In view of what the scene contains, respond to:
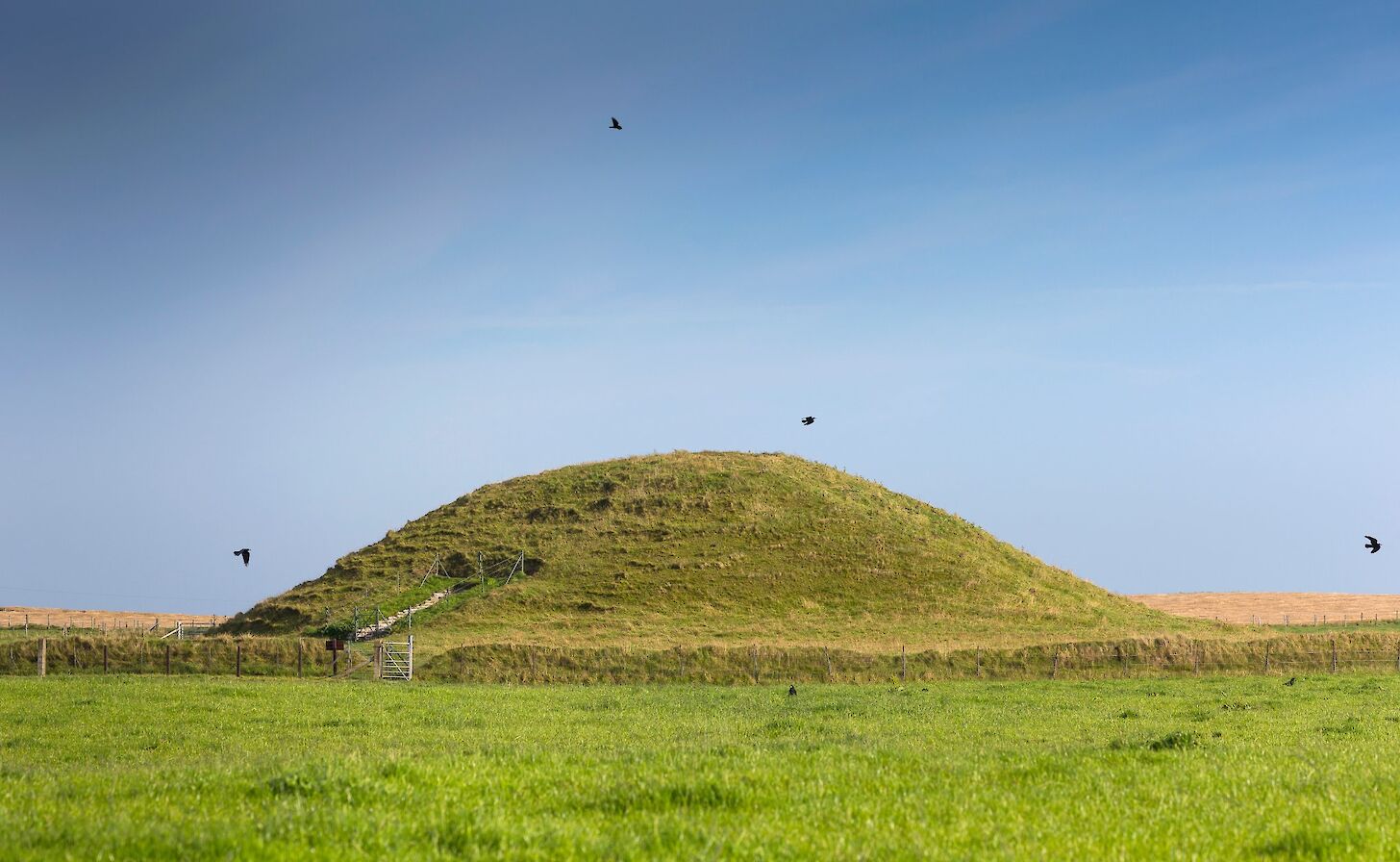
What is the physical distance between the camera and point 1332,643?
62531 millimetres

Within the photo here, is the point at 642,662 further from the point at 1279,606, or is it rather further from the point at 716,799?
the point at 1279,606

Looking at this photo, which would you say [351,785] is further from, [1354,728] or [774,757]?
[1354,728]

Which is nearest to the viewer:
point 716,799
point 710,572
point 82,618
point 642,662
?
point 716,799

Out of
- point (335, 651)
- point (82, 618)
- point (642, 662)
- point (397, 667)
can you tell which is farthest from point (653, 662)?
point (82, 618)

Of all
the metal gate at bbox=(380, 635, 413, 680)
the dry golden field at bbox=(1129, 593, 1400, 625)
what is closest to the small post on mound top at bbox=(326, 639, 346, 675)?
the metal gate at bbox=(380, 635, 413, 680)

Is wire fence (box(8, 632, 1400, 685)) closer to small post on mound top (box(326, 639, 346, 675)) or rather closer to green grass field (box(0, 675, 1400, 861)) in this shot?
small post on mound top (box(326, 639, 346, 675))

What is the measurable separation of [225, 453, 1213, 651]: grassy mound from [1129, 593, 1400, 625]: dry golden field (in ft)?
104

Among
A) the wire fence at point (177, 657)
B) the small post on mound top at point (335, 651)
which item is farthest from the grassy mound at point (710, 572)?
the wire fence at point (177, 657)

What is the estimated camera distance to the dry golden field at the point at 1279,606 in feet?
396

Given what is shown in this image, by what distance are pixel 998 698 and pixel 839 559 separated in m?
47.8

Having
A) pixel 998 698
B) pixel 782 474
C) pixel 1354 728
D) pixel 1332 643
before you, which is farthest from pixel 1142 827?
pixel 782 474

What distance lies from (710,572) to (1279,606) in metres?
87.4

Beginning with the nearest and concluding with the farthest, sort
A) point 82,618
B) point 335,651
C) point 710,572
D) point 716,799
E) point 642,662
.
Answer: point 716,799 < point 335,651 < point 642,662 < point 710,572 < point 82,618

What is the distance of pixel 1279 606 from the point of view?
454 ft
